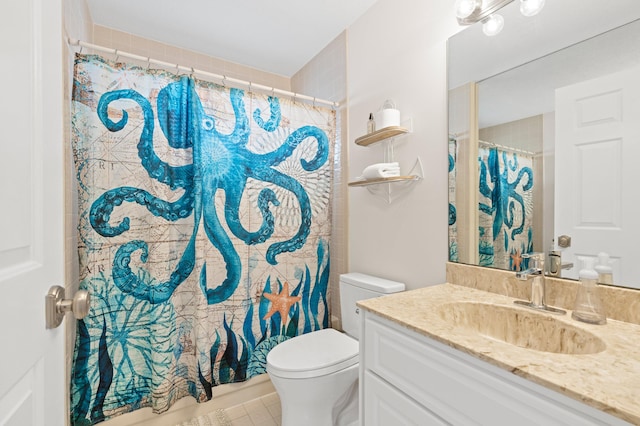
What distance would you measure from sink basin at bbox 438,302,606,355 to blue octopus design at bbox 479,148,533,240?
0.33m

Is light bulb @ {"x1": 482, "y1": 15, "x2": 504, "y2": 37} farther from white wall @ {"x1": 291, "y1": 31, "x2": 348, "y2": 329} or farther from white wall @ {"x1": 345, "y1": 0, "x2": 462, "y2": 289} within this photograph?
white wall @ {"x1": 291, "y1": 31, "x2": 348, "y2": 329}

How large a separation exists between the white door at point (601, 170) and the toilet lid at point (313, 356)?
99 centimetres

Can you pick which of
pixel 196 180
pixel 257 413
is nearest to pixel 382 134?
pixel 196 180

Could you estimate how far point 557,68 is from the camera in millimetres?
1047

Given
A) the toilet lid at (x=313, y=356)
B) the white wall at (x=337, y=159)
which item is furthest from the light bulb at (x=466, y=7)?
the toilet lid at (x=313, y=356)

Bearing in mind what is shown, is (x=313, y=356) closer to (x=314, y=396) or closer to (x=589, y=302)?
(x=314, y=396)

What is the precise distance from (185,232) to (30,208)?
116 cm

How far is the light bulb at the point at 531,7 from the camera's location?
109cm

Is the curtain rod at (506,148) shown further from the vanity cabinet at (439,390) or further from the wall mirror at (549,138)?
the vanity cabinet at (439,390)

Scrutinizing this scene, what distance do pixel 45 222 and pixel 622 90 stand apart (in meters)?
1.56

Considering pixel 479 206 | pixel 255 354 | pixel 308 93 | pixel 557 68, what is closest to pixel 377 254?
pixel 479 206

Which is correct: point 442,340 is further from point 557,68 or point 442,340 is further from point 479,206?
point 557,68

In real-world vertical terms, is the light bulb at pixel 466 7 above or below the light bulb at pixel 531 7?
above

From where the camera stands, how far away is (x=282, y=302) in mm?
1927
